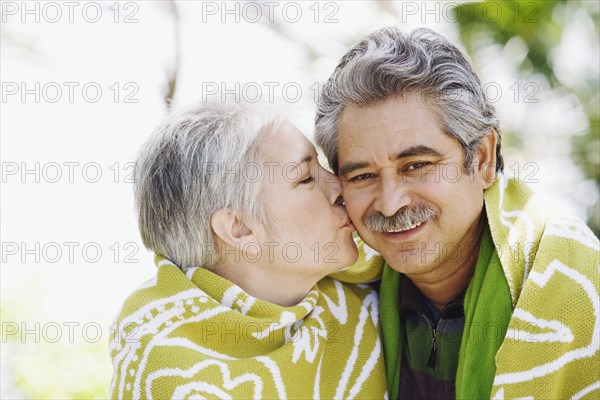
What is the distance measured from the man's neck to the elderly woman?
0.84 feet

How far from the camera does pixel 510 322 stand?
1.80 m

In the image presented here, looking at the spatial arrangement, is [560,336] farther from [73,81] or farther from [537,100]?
[73,81]

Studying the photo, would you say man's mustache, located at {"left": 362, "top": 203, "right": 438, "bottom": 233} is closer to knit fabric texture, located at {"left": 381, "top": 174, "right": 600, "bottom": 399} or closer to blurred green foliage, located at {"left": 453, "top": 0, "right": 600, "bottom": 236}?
knit fabric texture, located at {"left": 381, "top": 174, "right": 600, "bottom": 399}

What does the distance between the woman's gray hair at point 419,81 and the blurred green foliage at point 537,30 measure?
7.15 feet

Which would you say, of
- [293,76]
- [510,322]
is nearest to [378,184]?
[510,322]

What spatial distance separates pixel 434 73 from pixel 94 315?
2469 mm

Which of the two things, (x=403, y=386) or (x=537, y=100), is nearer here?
(x=403, y=386)

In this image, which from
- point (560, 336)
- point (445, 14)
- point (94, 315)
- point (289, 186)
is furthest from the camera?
point (445, 14)

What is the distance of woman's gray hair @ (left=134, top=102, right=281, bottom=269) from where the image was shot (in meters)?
1.95

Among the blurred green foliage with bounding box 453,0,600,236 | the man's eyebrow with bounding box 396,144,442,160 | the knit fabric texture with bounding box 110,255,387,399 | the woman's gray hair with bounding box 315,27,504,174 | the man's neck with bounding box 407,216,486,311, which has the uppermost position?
the blurred green foliage with bounding box 453,0,600,236

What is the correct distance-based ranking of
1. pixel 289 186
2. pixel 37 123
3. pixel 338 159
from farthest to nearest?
1. pixel 37 123
2. pixel 338 159
3. pixel 289 186

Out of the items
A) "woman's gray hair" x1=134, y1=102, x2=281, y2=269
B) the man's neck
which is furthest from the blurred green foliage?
"woman's gray hair" x1=134, y1=102, x2=281, y2=269

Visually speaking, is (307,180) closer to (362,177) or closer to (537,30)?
(362,177)

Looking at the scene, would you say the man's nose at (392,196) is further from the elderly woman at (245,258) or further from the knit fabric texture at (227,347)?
the knit fabric texture at (227,347)
